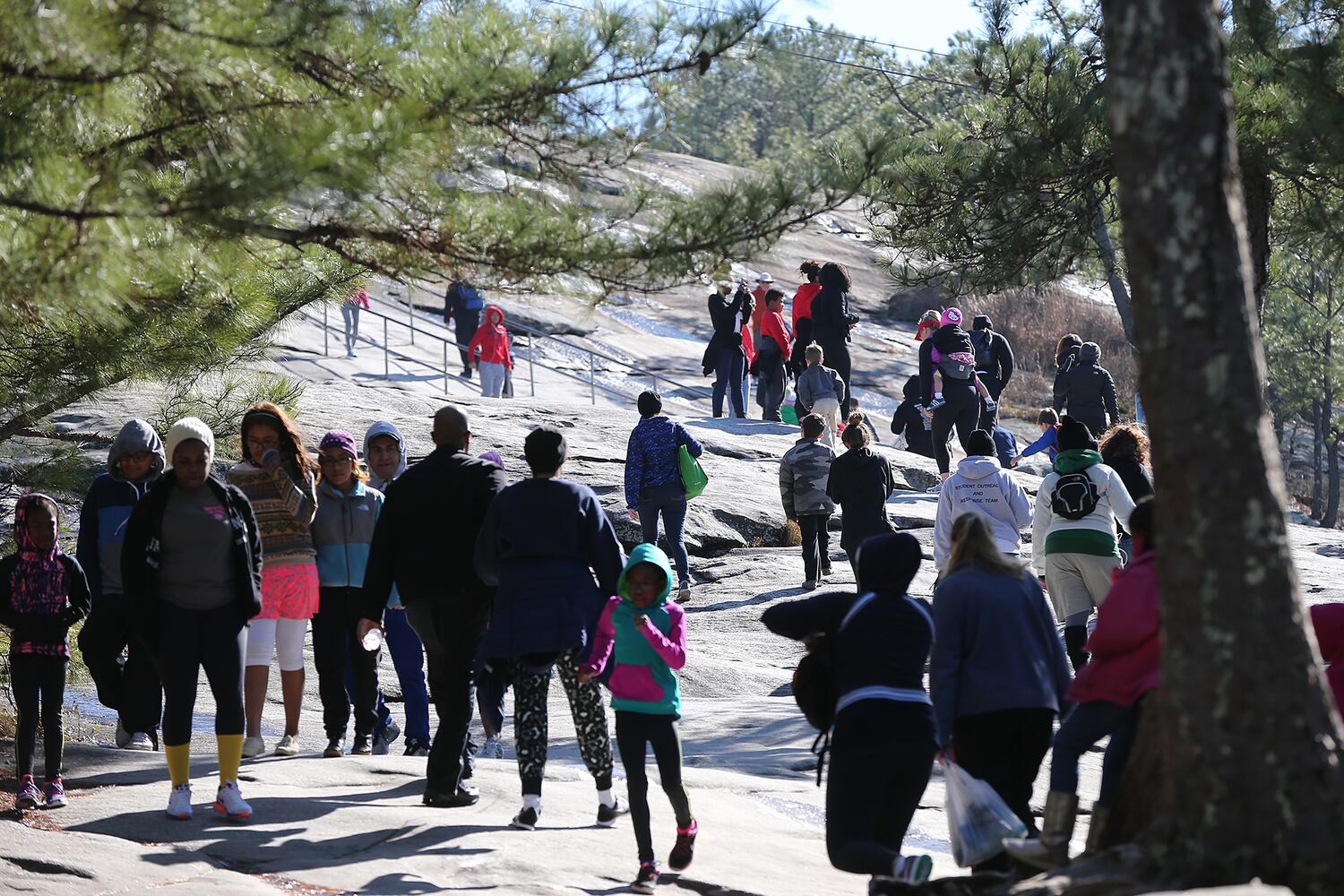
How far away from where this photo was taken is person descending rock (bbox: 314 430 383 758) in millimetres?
7805

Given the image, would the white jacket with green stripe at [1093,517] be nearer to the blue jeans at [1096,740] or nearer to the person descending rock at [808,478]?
the blue jeans at [1096,740]

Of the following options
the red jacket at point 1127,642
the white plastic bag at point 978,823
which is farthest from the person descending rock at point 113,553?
the red jacket at point 1127,642

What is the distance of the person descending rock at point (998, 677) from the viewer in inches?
216

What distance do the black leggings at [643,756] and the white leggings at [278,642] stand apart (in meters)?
2.46

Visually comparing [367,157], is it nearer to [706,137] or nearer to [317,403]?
[317,403]

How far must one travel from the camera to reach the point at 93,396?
8.55 m

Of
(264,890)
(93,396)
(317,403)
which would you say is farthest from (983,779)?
(317,403)

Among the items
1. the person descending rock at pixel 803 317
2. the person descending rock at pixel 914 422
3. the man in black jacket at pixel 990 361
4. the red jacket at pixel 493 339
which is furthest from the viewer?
the red jacket at pixel 493 339

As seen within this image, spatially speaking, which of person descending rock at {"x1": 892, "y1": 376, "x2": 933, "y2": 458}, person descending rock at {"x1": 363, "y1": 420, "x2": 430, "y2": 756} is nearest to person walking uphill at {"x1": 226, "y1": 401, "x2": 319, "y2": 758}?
person descending rock at {"x1": 363, "y1": 420, "x2": 430, "y2": 756}

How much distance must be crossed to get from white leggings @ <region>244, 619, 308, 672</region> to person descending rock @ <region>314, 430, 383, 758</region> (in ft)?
0.32

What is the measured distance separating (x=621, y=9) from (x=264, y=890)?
388 centimetres

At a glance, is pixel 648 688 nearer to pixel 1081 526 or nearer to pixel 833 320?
pixel 1081 526

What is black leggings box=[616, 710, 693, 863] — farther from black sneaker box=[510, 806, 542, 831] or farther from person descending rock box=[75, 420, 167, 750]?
person descending rock box=[75, 420, 167, 750]

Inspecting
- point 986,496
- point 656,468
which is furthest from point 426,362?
point 986,496
